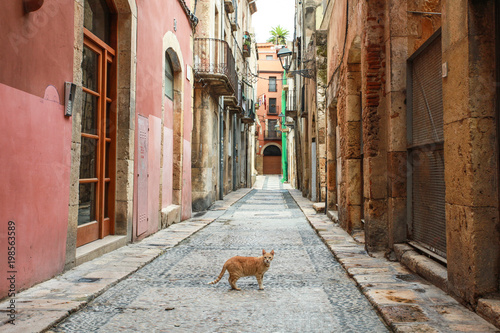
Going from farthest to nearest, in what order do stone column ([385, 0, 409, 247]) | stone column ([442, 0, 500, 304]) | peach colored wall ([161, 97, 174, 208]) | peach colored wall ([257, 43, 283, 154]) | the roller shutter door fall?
the roller shutter door < peach colored wall ([257, 43, 283, 154]) < peach colored wall ([161, 97, 174, 208]) < stone column ([385, 0, 409, 247]) < stone column ([442, 0, 500, 304])

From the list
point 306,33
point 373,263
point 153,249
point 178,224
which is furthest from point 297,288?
point 306,33

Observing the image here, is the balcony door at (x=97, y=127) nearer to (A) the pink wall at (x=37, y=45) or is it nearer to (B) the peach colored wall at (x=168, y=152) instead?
(A) the pink wall at (x=37, y=45)

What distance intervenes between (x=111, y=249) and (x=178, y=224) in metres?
3.77

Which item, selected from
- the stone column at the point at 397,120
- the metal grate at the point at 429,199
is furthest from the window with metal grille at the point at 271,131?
the metal grate at the point at 429,199

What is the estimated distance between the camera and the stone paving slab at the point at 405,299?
10.6 ft

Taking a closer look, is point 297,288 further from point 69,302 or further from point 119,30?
point 119,30

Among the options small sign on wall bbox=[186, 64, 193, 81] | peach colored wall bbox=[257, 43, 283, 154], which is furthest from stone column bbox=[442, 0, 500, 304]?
→ peach colored wall bbox=[257, 43, 283, 154]

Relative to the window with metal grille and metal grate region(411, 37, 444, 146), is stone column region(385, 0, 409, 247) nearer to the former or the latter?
metal grate region(411, 37, 444, 146)

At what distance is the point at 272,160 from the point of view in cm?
5688

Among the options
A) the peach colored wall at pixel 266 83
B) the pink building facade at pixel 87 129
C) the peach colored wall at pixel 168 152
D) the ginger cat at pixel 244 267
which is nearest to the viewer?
the pink building facade at pixel 87 129

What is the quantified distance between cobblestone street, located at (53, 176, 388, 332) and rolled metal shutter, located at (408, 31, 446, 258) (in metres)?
1.06

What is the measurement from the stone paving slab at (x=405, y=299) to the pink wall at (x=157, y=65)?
3.85 m

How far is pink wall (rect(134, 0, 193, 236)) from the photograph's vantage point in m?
7.74

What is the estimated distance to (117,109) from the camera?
7.05 meters
